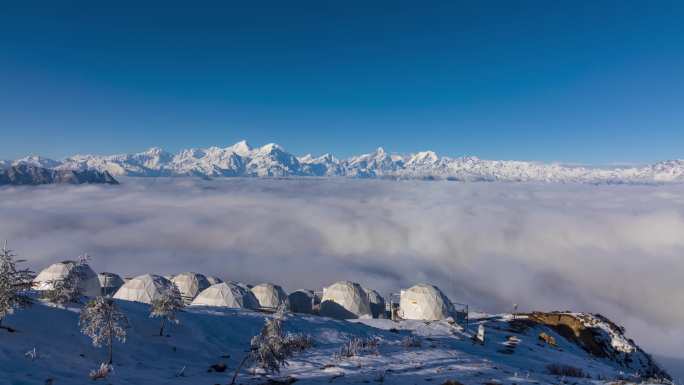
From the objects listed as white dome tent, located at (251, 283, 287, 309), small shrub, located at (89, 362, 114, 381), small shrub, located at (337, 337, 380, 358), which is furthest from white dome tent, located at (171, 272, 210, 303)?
small shrub, located at (89, 362, 114, 381)

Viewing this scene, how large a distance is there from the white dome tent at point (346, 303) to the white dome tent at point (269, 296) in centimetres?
786

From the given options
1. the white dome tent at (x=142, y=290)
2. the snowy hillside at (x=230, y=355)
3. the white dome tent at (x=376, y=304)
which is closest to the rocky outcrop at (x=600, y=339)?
the white dome tent at (x=376, y=304)

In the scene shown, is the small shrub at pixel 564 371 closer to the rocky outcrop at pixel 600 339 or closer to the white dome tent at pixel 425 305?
the white dome tent at pixel 425 305

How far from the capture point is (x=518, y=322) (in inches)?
2496

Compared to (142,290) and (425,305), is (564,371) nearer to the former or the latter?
(425,305)

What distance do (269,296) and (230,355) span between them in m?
39.7

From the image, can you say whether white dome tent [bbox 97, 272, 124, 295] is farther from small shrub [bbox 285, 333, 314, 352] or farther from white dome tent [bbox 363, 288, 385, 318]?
Answer: small shrub [bbox 285, 333, 314, 352]

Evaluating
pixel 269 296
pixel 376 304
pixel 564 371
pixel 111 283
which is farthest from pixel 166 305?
pixel 376 304

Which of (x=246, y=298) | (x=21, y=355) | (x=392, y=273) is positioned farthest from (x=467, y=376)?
(x=392, y=273)

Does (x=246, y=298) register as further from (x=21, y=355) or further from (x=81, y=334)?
(x=21, y=355)

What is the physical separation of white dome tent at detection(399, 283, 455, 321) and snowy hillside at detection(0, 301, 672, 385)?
2090cm

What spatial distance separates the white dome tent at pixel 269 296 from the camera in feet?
211

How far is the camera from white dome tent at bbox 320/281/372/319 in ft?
213

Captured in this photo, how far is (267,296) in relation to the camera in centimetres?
6538
